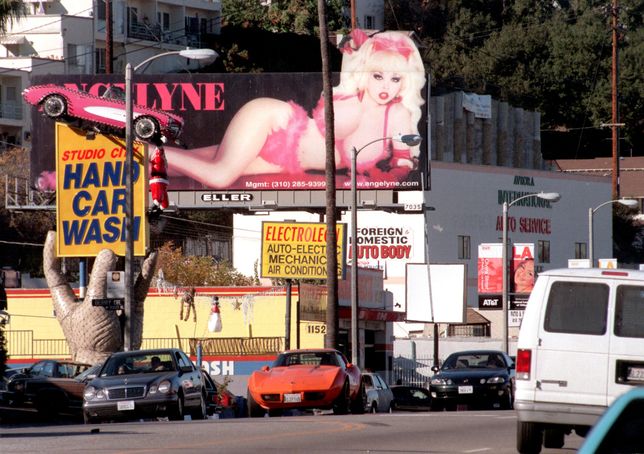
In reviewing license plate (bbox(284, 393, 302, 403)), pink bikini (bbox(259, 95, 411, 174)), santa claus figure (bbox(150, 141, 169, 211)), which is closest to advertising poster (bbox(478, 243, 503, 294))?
pink bikini (bbox(259, 95, 411, 174))

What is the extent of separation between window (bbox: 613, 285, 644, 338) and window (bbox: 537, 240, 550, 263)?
6355 cm

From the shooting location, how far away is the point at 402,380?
5500 centimetres

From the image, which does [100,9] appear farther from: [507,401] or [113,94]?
[507,401]

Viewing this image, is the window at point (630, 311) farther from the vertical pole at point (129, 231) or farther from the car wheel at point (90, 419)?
the vertical pole at point (129, 231)

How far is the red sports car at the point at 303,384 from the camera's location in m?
25.0

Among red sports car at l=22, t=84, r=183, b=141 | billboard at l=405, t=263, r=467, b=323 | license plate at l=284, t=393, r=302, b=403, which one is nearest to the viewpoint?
license plate at l=284, t=393, r=302, b=403

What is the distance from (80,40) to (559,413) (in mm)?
75259

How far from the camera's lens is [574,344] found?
50.8ft

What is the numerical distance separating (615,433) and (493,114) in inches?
3070

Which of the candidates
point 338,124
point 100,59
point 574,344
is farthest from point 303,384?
point 100,59

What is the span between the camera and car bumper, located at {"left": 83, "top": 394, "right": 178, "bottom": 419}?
24.2m

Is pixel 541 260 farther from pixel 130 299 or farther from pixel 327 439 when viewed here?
pixel 327 439

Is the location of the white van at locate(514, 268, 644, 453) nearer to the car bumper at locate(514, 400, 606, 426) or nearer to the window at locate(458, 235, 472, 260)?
the car bumper at locate(514, 400, 606, 426)

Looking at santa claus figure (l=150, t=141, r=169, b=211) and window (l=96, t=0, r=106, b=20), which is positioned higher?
window (l=96, t=0, r=106, b=20)
